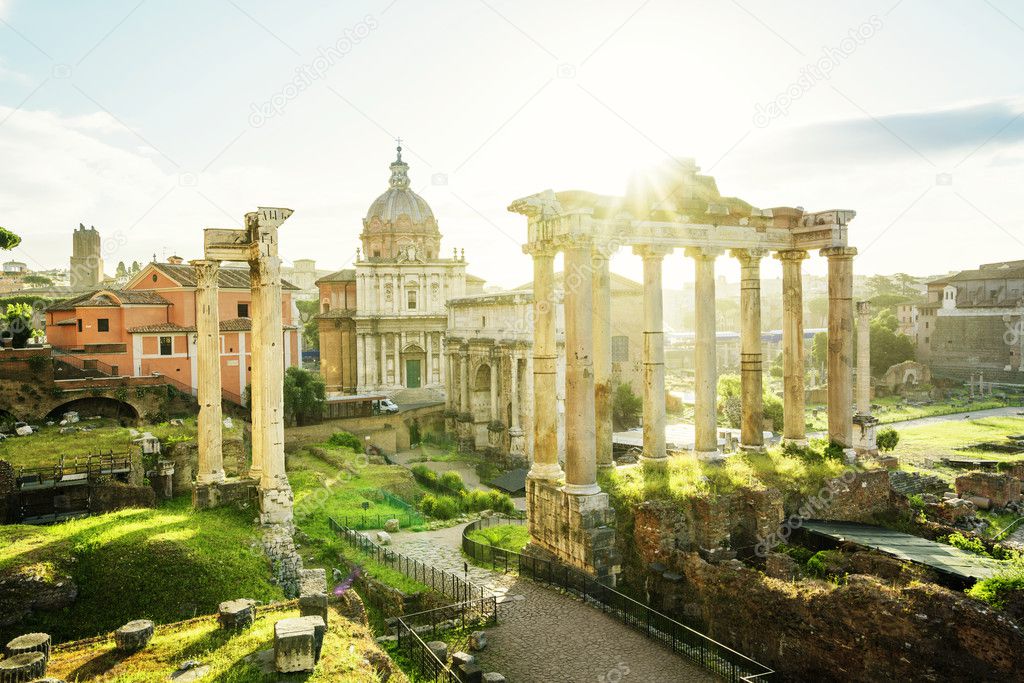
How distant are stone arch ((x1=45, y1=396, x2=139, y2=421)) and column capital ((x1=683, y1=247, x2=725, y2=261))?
2598cm

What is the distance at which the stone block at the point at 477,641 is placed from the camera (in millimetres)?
12078

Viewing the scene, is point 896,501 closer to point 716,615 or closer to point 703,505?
point 703,505

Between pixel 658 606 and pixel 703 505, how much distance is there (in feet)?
7.70

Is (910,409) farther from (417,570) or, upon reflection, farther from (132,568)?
(132,568)

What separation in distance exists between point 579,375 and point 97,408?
25.7 metres

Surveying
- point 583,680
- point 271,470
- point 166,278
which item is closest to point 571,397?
point 583,680

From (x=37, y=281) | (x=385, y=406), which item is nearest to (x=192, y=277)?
(x=385, y=406)

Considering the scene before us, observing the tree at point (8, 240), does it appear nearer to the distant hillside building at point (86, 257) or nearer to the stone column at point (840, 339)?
the stone column at point (840, 339)

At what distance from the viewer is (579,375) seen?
49.9 feet

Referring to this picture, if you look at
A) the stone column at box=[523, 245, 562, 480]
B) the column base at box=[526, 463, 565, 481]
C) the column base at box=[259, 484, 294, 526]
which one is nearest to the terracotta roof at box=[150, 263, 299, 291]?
the column base at box=[259, 484, 294, 526]

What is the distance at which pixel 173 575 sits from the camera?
41.6 feet

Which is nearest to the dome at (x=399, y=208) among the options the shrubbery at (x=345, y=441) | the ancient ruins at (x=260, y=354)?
the shrubbery at (x=345, y=441)

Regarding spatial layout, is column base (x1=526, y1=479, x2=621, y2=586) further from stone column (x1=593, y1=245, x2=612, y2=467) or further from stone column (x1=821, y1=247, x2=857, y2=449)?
stone column (x1=821, y1=247, x2=857, y2=449)

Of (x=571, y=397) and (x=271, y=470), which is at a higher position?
(x=571, y=397)
